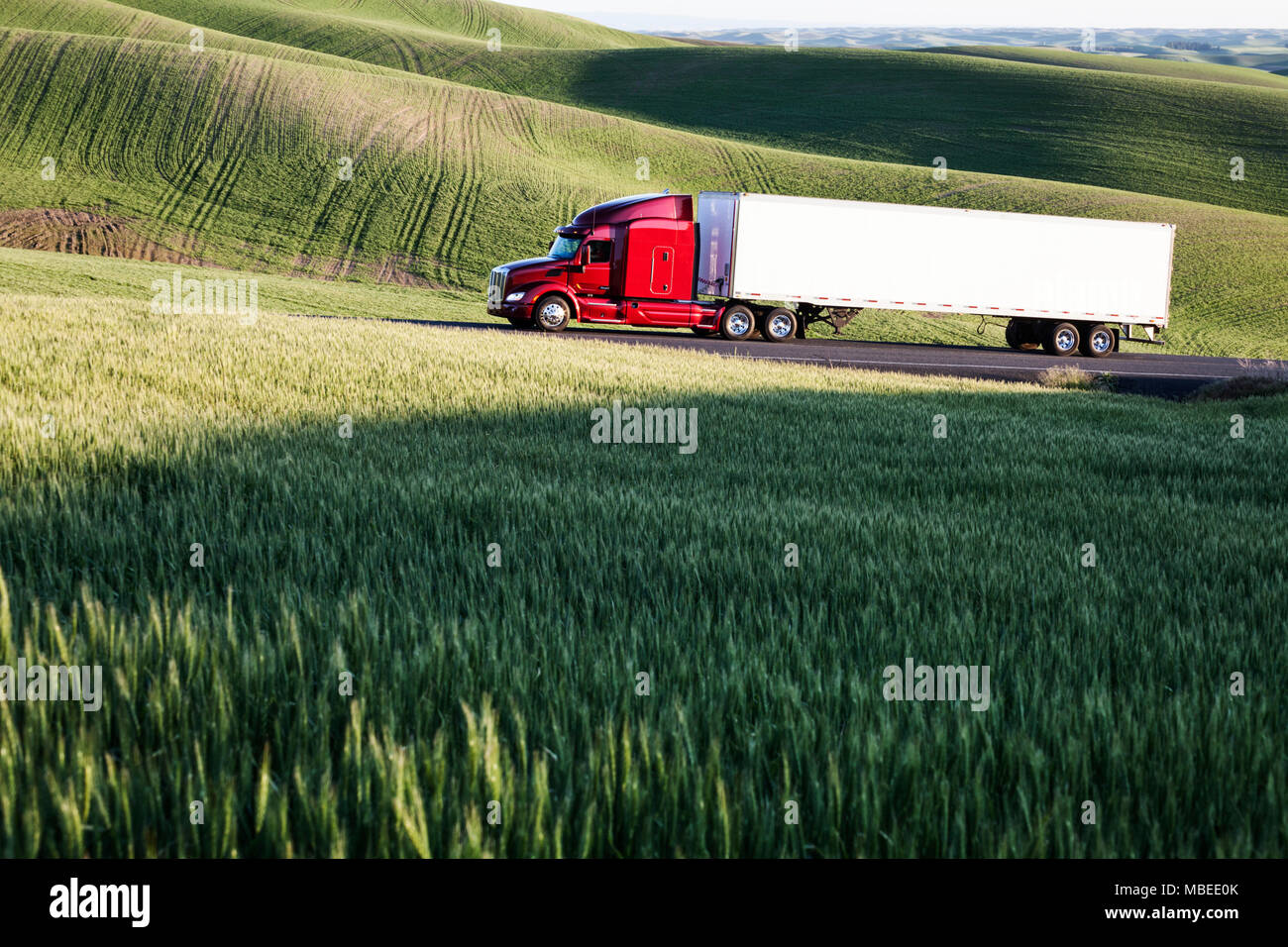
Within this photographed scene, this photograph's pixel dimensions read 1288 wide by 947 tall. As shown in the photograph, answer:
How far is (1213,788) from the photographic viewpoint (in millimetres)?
2488

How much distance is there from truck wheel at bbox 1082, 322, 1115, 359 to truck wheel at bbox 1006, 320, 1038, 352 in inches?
67.8

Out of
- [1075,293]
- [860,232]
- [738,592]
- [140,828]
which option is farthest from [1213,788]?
[1075,293]

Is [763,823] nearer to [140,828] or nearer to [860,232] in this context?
[140,828]

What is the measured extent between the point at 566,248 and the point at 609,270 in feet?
4.34

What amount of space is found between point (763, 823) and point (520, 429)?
7.85m

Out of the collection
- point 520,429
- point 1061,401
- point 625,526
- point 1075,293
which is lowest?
point 625,526

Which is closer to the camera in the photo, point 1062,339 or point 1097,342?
point 1062,339

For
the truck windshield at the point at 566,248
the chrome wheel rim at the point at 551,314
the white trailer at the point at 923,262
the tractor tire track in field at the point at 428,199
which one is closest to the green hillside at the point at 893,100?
the tractor tire track in field at the point at 428,199

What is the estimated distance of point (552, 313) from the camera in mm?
25000

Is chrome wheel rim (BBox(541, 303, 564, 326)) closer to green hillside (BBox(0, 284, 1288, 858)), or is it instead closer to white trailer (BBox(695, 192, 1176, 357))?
white trailer (BBox(695, 192, 1176, 357))

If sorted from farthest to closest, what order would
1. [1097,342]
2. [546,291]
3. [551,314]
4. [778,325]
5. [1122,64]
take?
[1122,64] → [1097,342] → [778,325] → [551,314] → [546,291]

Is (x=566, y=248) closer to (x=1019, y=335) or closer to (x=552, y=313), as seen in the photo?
(x=552, y=313)

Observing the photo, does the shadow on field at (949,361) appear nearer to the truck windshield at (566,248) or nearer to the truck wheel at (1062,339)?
the truck wheel at (1062,339)

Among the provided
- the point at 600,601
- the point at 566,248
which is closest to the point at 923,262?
the point at 566,248
